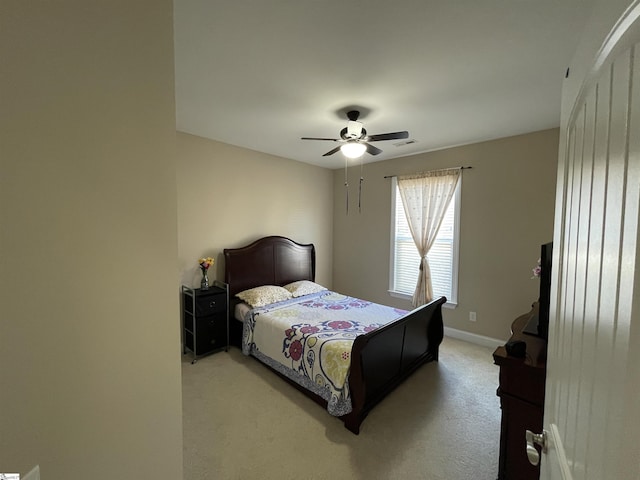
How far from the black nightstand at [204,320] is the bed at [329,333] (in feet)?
0.56

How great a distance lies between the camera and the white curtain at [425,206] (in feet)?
11.5

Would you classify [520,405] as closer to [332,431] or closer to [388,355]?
[388,355]

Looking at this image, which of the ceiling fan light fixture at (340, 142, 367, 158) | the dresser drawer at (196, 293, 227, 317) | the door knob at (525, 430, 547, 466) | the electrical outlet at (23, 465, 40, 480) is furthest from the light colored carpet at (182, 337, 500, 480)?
the ceiling fan light fixture at (340, 142, 367, 158)

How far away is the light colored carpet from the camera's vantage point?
165 centimetres

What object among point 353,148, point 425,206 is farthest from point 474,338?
point 353,148

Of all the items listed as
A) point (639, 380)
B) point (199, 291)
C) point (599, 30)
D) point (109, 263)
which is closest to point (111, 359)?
point (109, 263)

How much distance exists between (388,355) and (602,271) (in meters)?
1.99

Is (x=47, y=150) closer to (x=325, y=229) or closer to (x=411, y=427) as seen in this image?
(x=411, y=427)

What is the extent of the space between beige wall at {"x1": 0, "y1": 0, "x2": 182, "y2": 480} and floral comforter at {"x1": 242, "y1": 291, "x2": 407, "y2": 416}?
133 cm

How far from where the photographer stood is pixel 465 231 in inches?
135

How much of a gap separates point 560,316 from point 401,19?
1.50 metres

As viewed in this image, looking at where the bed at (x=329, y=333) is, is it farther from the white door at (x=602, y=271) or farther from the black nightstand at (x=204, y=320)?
the white door at (x=602, y=271)

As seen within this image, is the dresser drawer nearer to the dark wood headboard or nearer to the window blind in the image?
the dark wood headboard

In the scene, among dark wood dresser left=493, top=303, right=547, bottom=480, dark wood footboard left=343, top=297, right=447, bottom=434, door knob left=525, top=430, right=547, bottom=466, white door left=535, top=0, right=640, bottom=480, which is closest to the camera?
white door left=535, top=0, right=640, bottom=480
